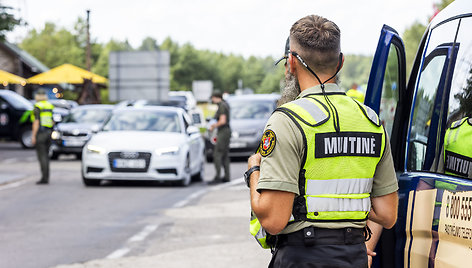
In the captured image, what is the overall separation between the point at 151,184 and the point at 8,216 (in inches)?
193

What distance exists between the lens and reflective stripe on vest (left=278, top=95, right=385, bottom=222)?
293 cm

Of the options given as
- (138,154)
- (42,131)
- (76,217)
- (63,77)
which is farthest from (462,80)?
(63,77)

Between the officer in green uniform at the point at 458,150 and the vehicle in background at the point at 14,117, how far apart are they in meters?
25.8

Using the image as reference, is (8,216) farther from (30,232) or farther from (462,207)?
(462,207)

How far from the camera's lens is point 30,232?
9742 mm

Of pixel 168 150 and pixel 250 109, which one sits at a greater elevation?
pixel 250 109

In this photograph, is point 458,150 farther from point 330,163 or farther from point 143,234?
point 143,234

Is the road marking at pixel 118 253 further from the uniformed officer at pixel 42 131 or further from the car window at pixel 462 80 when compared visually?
the uniformed officer at pixel 42 131

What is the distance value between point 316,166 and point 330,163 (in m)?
0.05

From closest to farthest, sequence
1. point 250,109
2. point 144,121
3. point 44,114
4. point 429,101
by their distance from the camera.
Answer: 1. point 429,101
2. point 44,114
3. point 144,121
4. point 250,109

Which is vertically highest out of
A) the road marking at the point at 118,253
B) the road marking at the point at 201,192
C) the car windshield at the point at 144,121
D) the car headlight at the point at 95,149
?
the car windshield at the point at 144,121

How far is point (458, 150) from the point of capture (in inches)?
129

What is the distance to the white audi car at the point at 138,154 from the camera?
48.7 feet

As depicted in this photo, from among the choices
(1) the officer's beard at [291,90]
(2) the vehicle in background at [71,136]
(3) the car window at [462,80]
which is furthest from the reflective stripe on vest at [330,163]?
(2) the vehicle in background at [71,136]
